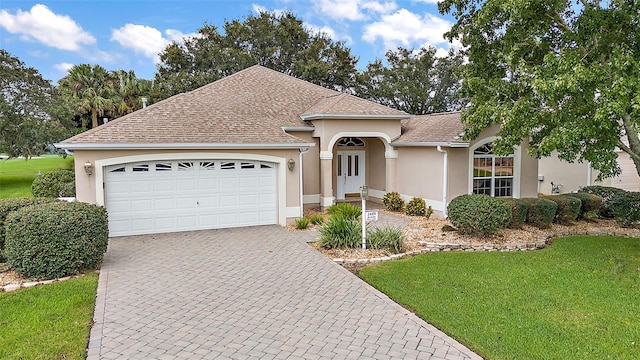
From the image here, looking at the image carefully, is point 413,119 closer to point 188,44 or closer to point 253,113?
point 253,113

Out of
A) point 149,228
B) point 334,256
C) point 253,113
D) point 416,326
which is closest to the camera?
point 416,326

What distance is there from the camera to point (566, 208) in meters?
14.4

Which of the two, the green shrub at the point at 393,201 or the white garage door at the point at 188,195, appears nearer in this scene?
the white garage door at the point at 188,195

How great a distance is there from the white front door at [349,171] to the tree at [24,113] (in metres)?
23.2

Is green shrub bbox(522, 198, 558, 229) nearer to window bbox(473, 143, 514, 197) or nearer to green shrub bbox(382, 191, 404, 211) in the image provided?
window bbox(473, 143, 514, 197)

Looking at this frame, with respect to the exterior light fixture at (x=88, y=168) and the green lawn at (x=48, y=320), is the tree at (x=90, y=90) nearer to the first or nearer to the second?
the exterior light fixture at (x=88, y=168)

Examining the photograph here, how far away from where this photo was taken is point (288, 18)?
126 feet

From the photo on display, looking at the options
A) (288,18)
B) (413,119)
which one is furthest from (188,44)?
(413,119)

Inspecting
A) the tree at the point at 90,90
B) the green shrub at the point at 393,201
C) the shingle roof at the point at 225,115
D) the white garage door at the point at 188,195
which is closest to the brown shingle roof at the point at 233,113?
the shingle roof at the point at 225,115

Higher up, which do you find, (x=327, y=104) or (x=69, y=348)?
(x=327, y=104)

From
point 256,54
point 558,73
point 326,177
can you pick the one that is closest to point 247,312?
point 558,73

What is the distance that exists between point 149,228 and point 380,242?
7353mm

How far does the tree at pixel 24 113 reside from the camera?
29938 millimetres

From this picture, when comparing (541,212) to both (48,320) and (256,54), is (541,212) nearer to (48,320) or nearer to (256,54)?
(48,320)
